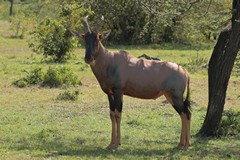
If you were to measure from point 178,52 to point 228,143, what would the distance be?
2021cm

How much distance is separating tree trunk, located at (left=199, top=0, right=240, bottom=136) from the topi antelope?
1.28m

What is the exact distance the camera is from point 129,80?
31.1ft

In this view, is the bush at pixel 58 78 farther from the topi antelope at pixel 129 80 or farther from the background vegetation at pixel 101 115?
the topi antelope at pixel 129 80

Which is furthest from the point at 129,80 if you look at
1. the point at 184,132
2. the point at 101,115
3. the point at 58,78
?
the point at 58,78

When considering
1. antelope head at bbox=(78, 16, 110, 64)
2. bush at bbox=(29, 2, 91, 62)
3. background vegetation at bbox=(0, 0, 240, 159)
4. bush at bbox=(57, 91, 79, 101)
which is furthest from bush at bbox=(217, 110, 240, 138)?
bush at bbox=(29, 2, 91, 62)

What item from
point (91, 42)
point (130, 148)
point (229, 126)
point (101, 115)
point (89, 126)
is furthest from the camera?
point (101, 115)

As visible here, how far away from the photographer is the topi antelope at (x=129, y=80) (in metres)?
9.43

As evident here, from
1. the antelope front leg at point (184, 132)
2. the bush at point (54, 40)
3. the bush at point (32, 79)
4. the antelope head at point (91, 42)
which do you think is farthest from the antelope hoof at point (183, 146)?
the bush at point (54, 40)

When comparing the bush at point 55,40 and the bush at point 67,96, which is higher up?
the bush at point 67,96

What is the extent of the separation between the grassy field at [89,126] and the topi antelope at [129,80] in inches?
24.9

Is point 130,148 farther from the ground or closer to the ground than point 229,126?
farther from the ground

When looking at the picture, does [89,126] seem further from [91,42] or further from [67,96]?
[67,96]

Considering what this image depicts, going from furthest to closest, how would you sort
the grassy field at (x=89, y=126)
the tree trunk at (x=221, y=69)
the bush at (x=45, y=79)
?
the bush at (x=45, y=79), the tree trunk at (x=221, y=69), the grassy field at (x=89, y=126)

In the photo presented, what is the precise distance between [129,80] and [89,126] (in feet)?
8.96
